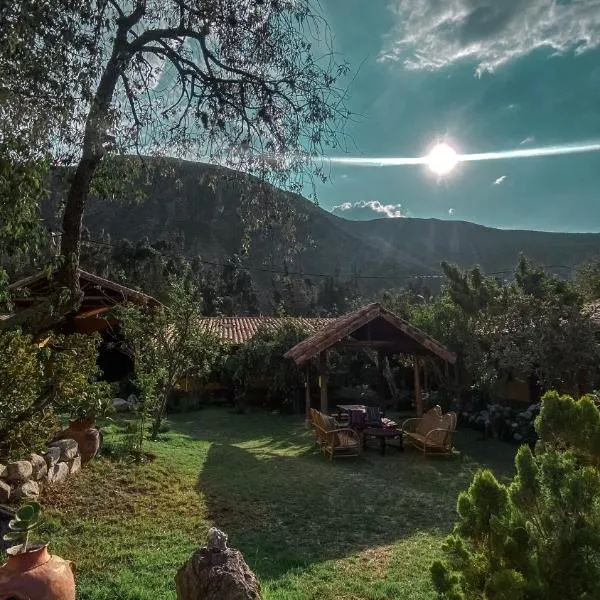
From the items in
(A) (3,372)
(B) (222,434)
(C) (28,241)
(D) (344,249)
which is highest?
(D) (344,249)

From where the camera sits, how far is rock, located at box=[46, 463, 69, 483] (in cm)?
677

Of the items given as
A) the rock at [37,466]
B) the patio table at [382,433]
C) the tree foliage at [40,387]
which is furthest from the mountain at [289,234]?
the patio table at [382,433]

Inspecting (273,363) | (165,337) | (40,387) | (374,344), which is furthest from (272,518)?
(273,363)

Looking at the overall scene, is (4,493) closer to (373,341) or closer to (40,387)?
(40,387)

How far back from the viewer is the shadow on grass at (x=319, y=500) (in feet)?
19.2

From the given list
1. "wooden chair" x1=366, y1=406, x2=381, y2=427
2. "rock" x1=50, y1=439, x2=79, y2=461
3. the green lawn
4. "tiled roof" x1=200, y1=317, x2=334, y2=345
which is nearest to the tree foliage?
"rock" x1=50, y1=439, x2=79, y2=461

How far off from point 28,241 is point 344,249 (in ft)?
283

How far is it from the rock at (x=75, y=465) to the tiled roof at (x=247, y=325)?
31.7 feet

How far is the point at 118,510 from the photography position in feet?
21.3

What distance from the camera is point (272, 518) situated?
22.1 feet

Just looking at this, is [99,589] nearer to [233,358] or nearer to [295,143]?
[295,143]

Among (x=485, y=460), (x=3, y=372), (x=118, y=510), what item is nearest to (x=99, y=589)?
(x=118, y=510)

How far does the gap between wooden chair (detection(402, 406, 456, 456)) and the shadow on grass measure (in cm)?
28

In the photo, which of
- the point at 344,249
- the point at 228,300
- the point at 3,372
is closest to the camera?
the point at 3,372
